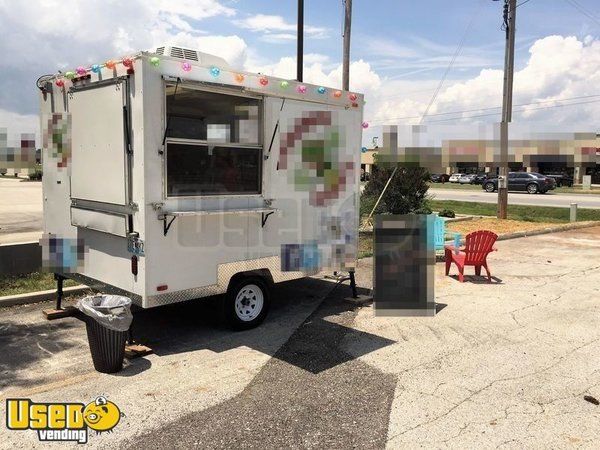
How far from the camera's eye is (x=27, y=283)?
7.36m

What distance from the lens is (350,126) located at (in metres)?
6.94

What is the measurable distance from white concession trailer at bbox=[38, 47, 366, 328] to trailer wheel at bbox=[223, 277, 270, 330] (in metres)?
0.01

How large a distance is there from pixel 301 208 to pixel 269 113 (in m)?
1.23

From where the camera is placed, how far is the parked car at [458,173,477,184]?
53225 mm

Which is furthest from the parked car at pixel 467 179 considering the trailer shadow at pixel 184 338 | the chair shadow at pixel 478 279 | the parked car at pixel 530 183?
the trailer shadow at pixel 184 338

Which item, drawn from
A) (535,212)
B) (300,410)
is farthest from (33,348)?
(535,212)

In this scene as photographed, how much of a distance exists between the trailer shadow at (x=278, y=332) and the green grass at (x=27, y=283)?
1584mm

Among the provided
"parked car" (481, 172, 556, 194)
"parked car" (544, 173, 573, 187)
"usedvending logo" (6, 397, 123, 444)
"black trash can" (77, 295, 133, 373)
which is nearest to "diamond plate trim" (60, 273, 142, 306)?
"black trash can" (77, 295, 133, 373)

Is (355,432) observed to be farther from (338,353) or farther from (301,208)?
(301,208)

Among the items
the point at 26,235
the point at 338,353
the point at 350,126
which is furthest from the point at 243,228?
the point at 26,235

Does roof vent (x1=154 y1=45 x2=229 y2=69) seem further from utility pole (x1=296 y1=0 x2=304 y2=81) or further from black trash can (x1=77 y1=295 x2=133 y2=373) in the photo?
utility pole (x1=296 y1=0 x2=304 y2=81)

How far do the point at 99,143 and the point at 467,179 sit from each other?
173 ft

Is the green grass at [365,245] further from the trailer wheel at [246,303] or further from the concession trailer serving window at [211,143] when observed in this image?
the concession trailer serving window at [211,143]

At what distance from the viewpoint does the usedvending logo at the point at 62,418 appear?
3746 millimetres
